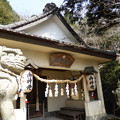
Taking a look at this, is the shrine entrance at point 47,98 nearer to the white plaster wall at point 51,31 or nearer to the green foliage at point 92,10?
the white plaster wall at point 51,31

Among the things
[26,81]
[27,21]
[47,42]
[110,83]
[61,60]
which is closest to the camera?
[26,81]

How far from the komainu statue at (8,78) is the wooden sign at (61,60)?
3.96 metres

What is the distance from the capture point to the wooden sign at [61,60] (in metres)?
6.29

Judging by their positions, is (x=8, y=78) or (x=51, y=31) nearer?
(x=8, y=78)

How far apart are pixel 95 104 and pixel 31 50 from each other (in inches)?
189

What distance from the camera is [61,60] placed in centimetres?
655

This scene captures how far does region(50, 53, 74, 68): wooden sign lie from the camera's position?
6.29m

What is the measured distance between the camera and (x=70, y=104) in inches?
400

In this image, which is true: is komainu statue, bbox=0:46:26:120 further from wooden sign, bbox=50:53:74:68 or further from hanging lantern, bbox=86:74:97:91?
hanging lantern, bbox=86:74:97:91

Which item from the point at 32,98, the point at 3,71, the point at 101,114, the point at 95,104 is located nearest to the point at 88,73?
the point at 95,104

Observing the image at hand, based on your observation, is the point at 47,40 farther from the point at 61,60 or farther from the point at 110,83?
the point at 110,83

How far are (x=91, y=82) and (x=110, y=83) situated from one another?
12.2ft

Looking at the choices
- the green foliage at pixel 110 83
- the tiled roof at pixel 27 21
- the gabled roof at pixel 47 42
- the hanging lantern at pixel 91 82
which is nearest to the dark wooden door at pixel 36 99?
the hanging lantern at pixel 91 82

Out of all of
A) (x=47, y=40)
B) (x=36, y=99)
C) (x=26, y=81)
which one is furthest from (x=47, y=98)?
(x=47, y=40)
